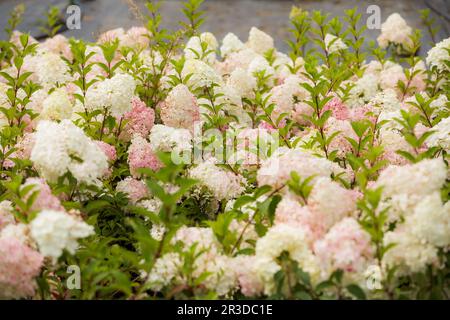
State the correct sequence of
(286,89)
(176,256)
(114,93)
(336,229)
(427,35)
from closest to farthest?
1. (336,229)
2. (176,256)
3. (114,93)
4. (286,89)
5. (427,35)

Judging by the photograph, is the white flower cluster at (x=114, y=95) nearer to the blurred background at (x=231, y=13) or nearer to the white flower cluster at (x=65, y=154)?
the white flower cluster at (x=65, y=154)

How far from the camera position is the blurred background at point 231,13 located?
702 cm

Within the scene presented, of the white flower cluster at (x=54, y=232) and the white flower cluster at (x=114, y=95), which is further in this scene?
the white flower cluster at (x=114, y=95)

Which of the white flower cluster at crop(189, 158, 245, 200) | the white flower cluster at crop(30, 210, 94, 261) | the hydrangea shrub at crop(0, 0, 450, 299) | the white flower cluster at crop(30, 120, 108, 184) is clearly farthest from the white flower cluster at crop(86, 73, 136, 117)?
the white flower cluster at crop(30, 210, 94, 261)

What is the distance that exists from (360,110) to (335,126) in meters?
0.42

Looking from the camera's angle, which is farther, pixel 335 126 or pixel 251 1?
pixel 251 1

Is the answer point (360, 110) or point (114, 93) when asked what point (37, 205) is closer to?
point (114, 93)

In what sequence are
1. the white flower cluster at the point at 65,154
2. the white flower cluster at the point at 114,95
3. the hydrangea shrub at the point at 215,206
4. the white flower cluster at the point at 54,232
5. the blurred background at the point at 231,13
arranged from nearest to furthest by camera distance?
the white flower cluster at the point at 54,232 → the hydrangea shrub at the point at 215,206 → the white flower cluster at the point at 65,154 → the white flower cluster at the point at 114,95 → the blurred background at the point at 231,13

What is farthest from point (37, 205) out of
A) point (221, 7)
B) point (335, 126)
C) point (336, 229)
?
point (221, 7)

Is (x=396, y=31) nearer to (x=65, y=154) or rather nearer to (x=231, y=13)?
(x=231, y=13)

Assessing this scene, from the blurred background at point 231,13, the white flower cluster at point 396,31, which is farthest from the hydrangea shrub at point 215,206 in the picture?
the blurred background at point 231,13

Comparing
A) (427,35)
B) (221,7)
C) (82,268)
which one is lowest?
(82,268)

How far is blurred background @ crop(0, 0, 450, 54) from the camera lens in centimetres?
702

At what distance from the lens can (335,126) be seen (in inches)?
114
